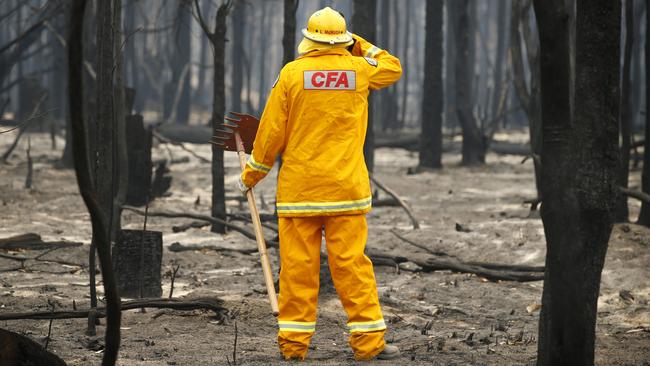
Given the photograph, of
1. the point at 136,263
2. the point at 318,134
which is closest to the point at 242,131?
the point at 318,134

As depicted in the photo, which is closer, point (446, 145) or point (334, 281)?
point (334, 281)

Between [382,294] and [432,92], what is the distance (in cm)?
1090

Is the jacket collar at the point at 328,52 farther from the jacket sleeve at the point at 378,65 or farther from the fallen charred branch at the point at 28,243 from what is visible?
the fallen charred branch at the point at 28,243

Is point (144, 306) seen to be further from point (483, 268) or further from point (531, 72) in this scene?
point (531, 72)

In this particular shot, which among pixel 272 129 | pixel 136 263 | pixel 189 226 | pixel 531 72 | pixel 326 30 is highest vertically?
pixel 326 30

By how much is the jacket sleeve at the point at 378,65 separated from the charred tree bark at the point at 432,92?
12028 mm

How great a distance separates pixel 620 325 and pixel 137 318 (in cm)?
333

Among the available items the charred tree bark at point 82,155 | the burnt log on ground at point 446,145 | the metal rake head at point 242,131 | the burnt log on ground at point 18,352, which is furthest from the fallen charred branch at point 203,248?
the burnt log on ground at point 446,145

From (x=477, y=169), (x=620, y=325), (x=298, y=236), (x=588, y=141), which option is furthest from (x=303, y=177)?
(x=477, y=169)

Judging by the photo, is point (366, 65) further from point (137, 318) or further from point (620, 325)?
point (620, 325)

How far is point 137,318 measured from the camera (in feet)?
20.0

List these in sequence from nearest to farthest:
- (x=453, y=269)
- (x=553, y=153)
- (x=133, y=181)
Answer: (x=553, y=153) → (x=453, y=269) → (x=133, y=181)

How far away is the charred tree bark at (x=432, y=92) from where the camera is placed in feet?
57.5

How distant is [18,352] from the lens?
3.80 metres
